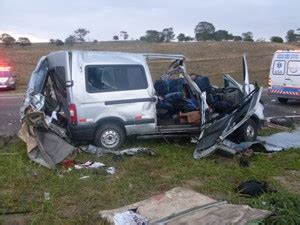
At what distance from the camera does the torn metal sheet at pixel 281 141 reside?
385 inches

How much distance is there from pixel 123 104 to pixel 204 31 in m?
75.9

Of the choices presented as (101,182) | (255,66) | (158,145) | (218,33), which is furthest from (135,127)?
(218,33)

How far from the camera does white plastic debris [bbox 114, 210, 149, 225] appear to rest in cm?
554

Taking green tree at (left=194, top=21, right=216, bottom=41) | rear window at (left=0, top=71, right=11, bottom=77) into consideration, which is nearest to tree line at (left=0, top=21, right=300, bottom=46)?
green tree at (left=194, top=21, right=216, bottom=41)

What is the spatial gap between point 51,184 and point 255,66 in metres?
32.3

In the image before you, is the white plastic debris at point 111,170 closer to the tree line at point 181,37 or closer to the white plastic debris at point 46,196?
the white plastic debris at point 46,196

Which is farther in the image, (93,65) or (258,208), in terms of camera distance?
(93,65)

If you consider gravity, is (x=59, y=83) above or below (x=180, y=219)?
above

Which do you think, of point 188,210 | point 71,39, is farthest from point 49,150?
point 71,39

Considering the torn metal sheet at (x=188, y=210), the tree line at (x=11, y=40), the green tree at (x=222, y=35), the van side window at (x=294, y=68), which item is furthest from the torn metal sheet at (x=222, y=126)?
the green tree at (x=222, y=35)

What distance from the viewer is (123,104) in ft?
31.5

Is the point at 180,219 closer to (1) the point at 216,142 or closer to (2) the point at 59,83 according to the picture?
(1) the point at 216,142

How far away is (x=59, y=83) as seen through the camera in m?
9.78

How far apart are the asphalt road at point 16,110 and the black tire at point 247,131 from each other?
18.0ft
